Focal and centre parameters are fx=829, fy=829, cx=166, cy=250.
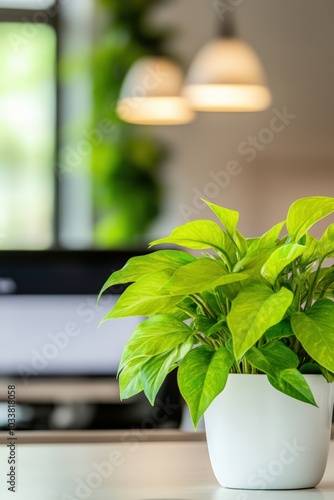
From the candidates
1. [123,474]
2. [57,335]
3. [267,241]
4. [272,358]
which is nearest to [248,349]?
[272,358]

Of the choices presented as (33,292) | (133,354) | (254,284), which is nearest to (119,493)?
(133,354)

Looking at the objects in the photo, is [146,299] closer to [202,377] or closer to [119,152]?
[202,377]

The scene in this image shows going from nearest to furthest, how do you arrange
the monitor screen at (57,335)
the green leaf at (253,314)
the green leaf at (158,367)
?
the green leaf at (253,314), the green leaf at (158,367), the monitor screen at (57,335)

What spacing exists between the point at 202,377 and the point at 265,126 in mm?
2152

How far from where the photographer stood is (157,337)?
83cm

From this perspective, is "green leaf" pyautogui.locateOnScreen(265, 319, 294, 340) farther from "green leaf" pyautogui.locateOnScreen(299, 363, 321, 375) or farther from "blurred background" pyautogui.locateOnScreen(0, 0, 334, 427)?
"blurred background" pyautogui.locateOnScreen(0, 0, 334, 427)

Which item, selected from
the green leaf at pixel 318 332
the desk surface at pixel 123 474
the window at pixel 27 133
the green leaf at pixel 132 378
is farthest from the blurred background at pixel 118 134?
the green leaf at pixel 318 332

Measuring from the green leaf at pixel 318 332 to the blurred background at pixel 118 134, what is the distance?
198cm

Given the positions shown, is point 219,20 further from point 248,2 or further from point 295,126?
point 295,126

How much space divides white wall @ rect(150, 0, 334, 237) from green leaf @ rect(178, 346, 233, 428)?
79.1 inches

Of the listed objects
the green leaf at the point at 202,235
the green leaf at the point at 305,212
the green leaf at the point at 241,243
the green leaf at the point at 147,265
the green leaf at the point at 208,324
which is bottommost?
the green leaf at the point at 208,324

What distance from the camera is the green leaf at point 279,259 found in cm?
77

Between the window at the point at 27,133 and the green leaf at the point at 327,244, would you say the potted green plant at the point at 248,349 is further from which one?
the window at the point at 27,133

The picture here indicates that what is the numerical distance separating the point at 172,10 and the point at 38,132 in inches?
24.6
